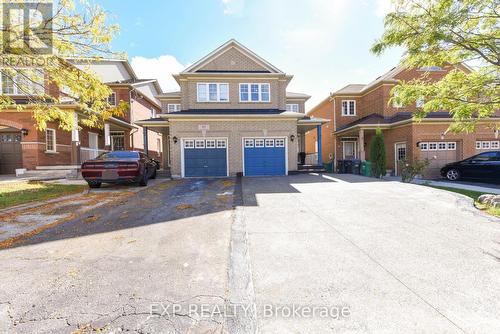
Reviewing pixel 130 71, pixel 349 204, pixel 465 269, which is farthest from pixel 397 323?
pixel 130 71

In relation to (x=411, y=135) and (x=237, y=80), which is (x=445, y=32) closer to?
(x=411, y=135)

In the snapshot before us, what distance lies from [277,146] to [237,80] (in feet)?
18.4

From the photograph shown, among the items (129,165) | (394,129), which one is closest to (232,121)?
(129,165)

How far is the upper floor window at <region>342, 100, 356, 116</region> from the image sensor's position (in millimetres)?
22656

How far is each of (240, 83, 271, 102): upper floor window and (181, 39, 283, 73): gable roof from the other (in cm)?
135

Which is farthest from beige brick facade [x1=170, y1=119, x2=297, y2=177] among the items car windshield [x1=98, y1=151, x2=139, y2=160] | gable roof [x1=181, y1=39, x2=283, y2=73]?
car windshield [x1=98, y1=151, x2=139, y2=160]

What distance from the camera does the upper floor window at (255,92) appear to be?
57.1 ft

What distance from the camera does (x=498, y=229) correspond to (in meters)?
4.63

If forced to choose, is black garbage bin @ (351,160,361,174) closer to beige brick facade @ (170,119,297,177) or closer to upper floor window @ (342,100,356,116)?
beige brick facade @ (170,119,297,177)

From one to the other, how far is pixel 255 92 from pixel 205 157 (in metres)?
6.01

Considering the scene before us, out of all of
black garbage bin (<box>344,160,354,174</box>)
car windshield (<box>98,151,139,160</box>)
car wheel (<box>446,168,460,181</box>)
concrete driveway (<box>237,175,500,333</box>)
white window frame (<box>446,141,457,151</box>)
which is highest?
white window frame (<box>446,141,457,151</box>)

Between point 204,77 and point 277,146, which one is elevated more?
point 204,77

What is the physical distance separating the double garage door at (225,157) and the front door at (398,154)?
8.80 metres

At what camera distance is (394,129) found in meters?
18.3
